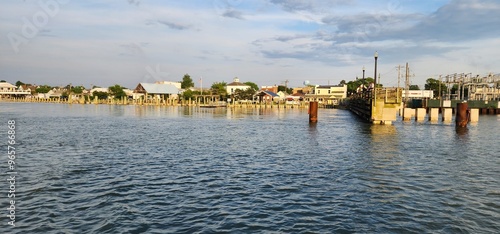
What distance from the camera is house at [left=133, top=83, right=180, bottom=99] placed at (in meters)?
134

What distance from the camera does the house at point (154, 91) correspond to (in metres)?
134

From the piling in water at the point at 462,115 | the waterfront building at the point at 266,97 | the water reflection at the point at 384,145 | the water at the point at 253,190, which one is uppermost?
the waterfront building at the point at 266,97

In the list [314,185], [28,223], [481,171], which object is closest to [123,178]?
[28,223]

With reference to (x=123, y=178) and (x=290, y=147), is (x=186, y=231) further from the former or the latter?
(x=290, y=147)

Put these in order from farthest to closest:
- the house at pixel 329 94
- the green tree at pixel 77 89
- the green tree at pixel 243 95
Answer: the green tree at pixel 77 89 < the house at pixel 329 94 < the green tree at pixel 243 95

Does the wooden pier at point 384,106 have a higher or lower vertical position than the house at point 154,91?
lower

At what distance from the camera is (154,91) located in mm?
135000

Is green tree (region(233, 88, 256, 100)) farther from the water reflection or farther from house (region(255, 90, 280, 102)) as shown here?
the water reflection

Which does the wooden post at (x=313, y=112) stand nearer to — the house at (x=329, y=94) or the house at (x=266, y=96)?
the house at (x=266, y=96)

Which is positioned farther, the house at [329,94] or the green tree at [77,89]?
the green tree at [77,89]

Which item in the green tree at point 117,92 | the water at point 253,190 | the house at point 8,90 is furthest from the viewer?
the house at point 8,90

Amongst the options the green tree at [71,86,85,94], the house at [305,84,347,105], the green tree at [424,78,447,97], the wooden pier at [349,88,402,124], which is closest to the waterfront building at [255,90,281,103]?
the house at [305,84,347,105]

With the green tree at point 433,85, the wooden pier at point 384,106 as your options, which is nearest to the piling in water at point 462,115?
the wooden pier at point 384,106

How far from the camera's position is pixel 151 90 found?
13512cm
